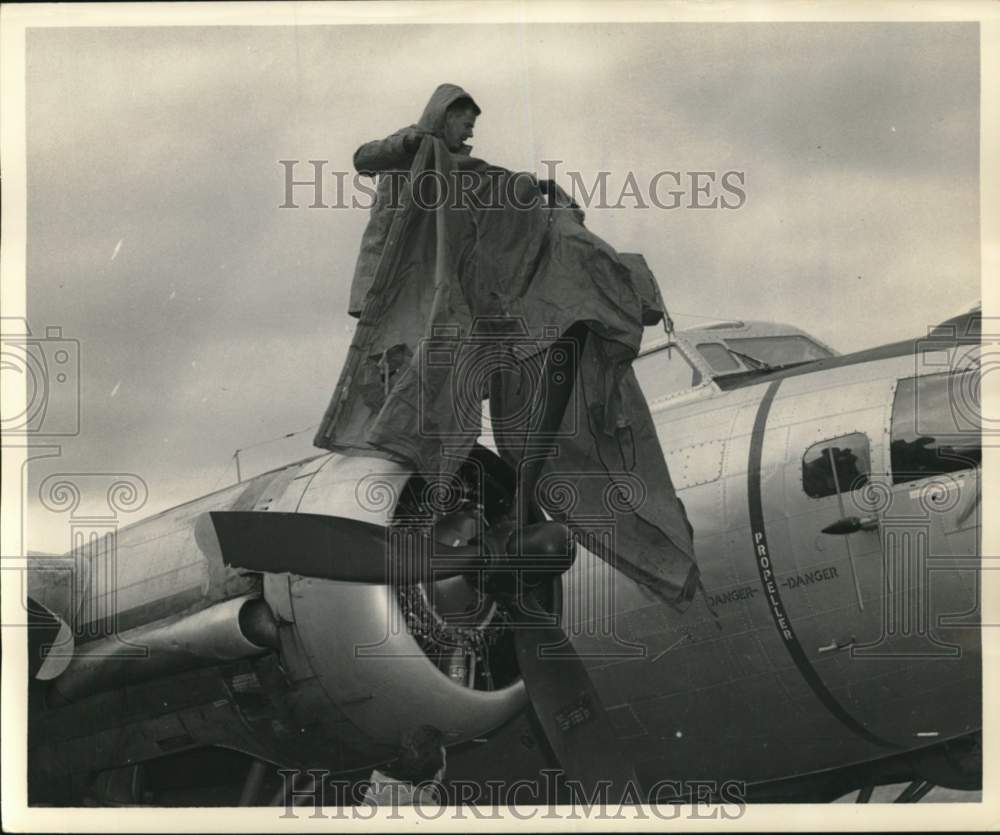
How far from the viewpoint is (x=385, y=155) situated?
7.05 metres

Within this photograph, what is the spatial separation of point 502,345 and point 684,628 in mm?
1785

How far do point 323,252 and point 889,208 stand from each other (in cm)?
301

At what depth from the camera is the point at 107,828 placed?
26.3ft

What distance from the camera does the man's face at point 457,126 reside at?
712cm

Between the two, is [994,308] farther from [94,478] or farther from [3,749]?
[3,749]

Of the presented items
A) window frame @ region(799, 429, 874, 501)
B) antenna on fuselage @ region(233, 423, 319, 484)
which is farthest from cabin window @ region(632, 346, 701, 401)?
antenna on fuselage @ region(233, 423, 319, 484)

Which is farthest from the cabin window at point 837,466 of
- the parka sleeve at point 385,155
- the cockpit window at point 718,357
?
the parka sleeve at point 385,155

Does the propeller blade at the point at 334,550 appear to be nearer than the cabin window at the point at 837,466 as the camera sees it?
Yes

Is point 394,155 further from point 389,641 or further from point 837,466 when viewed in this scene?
point 837,466

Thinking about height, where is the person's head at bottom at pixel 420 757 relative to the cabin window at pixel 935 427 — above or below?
below

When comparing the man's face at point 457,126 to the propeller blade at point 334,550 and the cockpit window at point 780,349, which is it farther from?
the cockpit window at point 780,349

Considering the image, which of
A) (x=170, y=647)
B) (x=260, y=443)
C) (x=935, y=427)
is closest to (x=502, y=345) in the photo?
(x=260, y=443)

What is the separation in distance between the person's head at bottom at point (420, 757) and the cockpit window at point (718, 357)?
8.26ft

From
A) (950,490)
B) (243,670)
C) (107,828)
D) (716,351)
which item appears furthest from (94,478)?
(950,490)
